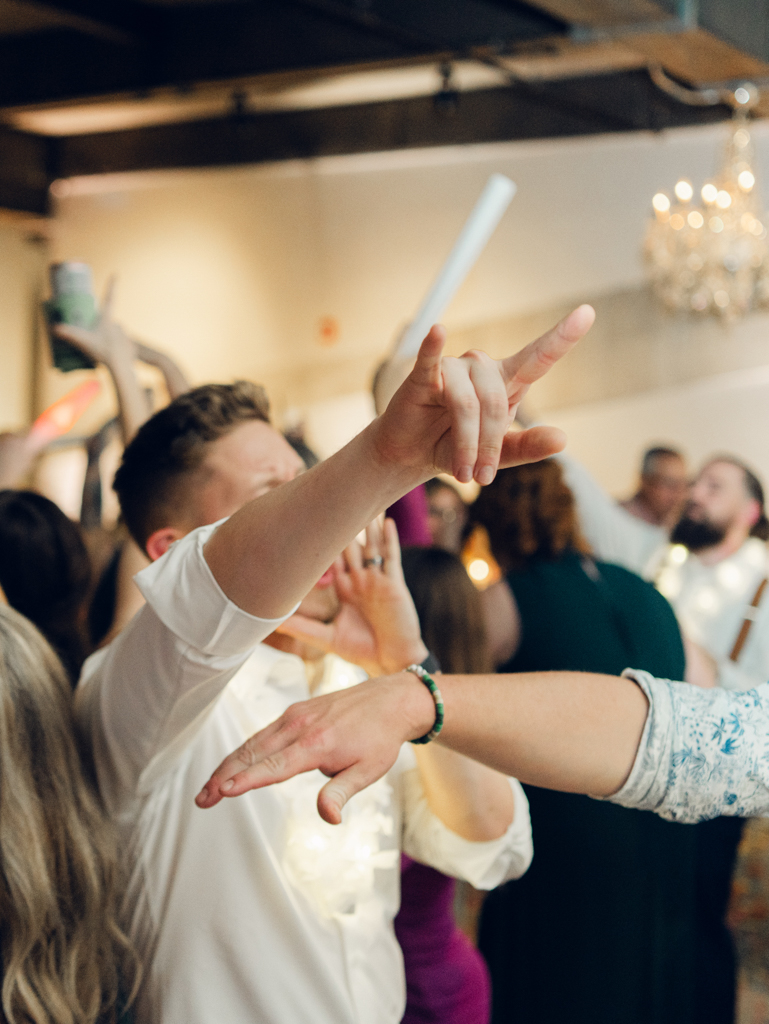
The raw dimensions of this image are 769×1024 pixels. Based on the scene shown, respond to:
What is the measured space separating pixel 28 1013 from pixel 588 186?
4627mm

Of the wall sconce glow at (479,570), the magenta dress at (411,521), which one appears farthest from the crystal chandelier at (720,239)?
the magenta dress at (411,521)

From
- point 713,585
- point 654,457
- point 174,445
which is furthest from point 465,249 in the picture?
point 654,457

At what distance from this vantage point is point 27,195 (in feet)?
19.4

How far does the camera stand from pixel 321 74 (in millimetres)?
4156

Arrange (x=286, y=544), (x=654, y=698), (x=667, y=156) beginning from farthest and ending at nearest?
(x=667, y=156)
(x=654, y=698)
(x=286, y=544)

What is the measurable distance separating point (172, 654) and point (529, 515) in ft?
4.86

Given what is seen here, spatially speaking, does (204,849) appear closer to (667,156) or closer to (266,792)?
(266,792)

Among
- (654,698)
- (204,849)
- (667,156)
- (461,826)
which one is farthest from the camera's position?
(667,156)

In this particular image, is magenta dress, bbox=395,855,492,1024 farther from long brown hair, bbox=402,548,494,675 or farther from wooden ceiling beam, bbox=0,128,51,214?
wooden ceiling beam, bbox=0,128,51,214

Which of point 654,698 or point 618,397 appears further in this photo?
point 618,397

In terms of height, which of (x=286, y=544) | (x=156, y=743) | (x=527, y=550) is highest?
(x=286, y=544)

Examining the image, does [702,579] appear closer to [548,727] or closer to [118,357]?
[118,357]

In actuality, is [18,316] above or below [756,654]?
below

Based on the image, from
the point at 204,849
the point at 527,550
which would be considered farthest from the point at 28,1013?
Answer: the point at 527,550
